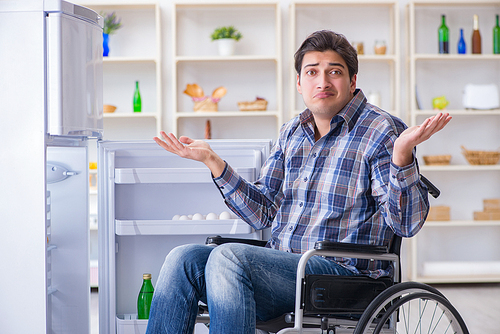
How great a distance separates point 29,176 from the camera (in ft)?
5.24

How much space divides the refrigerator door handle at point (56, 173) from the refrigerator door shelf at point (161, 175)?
18 centimetres

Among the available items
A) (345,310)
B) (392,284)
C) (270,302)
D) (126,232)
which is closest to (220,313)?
(270,302)

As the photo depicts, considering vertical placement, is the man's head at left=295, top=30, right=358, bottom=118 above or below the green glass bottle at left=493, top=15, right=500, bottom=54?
below

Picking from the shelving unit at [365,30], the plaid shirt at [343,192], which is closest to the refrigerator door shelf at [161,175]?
the plaid shirt at [343,192]

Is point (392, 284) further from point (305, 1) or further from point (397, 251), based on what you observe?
point (305, 1)

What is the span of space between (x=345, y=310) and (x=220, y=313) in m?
0.33

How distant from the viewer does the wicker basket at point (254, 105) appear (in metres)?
3.54

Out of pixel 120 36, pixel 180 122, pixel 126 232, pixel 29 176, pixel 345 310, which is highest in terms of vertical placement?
pixel 120 36

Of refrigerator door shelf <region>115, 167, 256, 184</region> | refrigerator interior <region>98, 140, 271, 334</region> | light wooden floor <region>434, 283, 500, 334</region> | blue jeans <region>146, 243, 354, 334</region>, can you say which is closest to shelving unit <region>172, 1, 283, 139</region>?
light wooden floor <region>434, 283, 500, 334</region>

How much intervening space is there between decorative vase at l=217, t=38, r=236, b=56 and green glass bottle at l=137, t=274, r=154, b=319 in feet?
6.75

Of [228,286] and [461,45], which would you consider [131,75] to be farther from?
[228,286]

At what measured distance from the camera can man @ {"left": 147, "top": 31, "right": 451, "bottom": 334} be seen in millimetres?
1224

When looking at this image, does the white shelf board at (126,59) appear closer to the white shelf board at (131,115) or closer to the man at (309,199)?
the white shelf board at (131,115)

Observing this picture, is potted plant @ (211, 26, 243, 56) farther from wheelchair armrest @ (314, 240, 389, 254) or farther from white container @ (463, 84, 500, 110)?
wheelchair armrest @ (314, 240, 389, 254)
